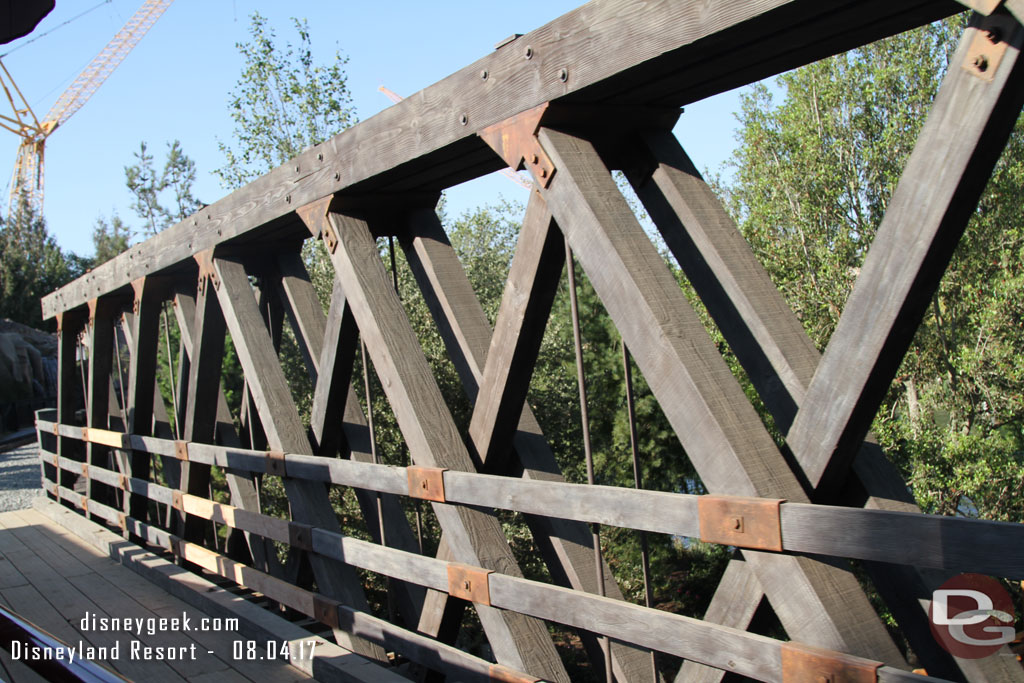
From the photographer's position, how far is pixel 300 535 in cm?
379

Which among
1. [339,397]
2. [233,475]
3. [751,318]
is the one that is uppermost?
[751,318]

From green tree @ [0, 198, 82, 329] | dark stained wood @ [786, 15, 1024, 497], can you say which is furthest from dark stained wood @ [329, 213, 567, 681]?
green tree @ [0, 198, 82, 329]

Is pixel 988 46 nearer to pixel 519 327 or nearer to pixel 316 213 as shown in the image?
pixel 519 327

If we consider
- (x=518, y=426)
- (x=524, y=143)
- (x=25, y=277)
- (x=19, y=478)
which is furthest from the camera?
(x=25, y=277)

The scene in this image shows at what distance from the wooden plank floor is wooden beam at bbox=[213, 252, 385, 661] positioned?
1.23 ft

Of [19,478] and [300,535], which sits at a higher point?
[300,535]

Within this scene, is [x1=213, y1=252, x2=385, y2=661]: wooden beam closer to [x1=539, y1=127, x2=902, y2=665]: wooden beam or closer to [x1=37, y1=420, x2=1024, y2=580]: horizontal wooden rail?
[x1=37, y1=420, x2=1024, y2=580]: horizontal wooden rail

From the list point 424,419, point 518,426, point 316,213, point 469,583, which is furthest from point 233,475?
point 469,583

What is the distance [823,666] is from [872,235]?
16.7 metres

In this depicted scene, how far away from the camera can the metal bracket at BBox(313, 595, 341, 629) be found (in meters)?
3.62

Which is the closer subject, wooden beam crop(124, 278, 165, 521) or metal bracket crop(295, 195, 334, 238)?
metal bracket crop(295, 195, 334, 238)

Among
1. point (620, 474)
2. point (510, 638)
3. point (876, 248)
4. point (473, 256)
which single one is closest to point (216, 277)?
point (510, 638)

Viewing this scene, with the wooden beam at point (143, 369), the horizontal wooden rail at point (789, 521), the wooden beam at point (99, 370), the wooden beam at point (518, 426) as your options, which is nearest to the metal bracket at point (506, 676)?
the wooden beam at point (518, 426)

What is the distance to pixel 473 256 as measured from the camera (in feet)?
63.1
